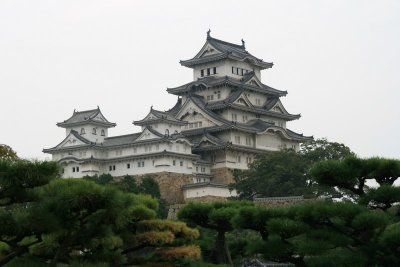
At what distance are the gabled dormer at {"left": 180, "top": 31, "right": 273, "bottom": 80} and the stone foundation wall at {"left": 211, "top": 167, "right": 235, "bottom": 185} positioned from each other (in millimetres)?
10634

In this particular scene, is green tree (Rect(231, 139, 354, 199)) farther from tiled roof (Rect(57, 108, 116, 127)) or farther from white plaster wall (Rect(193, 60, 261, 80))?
A: white plaster wall (Rect(193, 60, 261, 80))

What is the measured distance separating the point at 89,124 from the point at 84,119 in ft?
2.04


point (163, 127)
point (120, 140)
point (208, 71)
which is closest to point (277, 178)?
point (163, 127)

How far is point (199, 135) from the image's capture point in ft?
Result: 200

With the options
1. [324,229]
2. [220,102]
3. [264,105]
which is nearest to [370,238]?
[324,229]

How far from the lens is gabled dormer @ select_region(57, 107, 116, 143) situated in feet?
196

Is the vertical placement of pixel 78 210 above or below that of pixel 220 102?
below

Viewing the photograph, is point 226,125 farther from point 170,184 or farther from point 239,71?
point 239,71

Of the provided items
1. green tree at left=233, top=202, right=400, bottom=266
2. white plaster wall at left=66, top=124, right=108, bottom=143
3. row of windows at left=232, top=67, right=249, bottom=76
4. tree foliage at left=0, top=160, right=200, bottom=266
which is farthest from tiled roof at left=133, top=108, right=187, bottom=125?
green tree at left=233, top=202, right=400, bottom=266

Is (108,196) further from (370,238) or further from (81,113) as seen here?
(81,113)

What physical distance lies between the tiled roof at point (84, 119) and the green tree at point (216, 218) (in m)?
37.8

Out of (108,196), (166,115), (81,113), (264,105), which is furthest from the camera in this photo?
(264,105)

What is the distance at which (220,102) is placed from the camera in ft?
205

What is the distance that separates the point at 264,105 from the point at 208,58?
6665 millimetres
